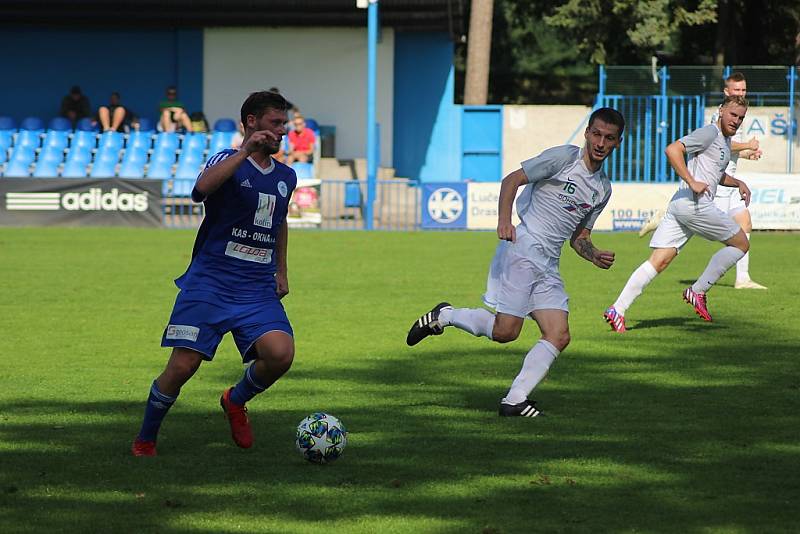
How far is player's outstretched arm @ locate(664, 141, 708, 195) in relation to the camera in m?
11.8

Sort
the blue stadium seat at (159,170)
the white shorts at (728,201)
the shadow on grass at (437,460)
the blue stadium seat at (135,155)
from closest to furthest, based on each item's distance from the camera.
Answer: the shadow on grass at (437,460), the white shorts at (728,201), the blue stadium seat at (159,170), the blue stadium seat at (135,155)

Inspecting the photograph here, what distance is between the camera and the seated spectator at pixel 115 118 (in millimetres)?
32031

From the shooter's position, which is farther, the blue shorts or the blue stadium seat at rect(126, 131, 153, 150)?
the blue stadium seat at rect(126, 131, 153, 150)

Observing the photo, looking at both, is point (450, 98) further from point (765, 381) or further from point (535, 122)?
point (765, 381)

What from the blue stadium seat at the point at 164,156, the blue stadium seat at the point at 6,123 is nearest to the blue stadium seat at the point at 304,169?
the blue stadium seat at the point at 164,156

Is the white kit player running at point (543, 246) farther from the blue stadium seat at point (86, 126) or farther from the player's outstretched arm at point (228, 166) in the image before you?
the blue stadium seat at point (86, 126)

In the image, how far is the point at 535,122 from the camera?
35.2 m

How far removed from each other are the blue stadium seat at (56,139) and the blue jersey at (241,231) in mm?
25513

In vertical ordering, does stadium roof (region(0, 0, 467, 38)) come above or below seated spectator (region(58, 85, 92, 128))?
above

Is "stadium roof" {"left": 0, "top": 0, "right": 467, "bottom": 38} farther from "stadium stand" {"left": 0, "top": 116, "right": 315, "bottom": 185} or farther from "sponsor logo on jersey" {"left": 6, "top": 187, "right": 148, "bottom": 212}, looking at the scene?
"sponsor logo on jersey" {"left": 6, "top": 187, "right": 148, "bottom": 212}

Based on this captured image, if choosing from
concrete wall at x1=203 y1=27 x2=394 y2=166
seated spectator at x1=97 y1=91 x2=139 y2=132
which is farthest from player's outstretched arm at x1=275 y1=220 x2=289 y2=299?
concrete wall at x1=203 y1=27 x2=394 y2=166

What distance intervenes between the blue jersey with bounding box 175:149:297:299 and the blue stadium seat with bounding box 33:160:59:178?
24412 millimetres

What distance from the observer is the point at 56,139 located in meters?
31.7

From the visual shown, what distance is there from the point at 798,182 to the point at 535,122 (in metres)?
10.8
